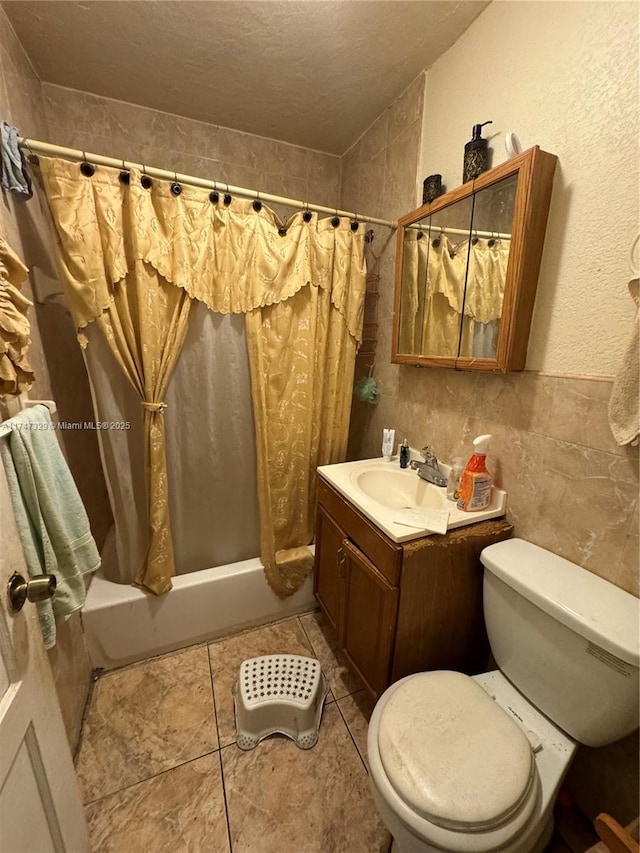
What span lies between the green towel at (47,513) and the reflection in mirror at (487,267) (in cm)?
131

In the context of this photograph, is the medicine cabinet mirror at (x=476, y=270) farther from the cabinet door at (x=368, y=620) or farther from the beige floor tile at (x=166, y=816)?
the beige floor tile at (x=166, y=816)

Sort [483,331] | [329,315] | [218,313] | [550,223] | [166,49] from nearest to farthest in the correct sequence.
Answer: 1. [550,223]
2. [483,331]
3. [166,49]
4. [218,313]
5. [329,315]

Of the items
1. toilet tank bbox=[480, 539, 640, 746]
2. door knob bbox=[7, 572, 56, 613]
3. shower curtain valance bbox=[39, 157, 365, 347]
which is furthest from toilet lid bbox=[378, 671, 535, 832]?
shower curtain valance bbox=[39, 157, 365, 347]

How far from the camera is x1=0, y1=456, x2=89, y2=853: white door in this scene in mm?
554

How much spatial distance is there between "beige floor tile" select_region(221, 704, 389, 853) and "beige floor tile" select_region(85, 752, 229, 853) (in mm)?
46

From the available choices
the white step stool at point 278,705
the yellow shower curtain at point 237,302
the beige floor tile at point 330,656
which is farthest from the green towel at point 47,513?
the beige floor tile at point 330,656

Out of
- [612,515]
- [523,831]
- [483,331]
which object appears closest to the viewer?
[523,831]

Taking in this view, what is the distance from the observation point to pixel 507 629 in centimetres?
95

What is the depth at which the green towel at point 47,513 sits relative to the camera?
31.1 inches

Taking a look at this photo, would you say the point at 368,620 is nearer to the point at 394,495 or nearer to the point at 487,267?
the point at 394,495

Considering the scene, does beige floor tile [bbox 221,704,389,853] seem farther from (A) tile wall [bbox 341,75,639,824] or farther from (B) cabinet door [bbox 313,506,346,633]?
(A) tile wall [bbox 341,75,639,824]

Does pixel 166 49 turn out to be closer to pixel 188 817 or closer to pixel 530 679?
pixel 530 679

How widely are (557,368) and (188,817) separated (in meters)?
1.72

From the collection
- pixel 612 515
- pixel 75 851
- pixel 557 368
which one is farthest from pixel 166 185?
pixel 75 851
